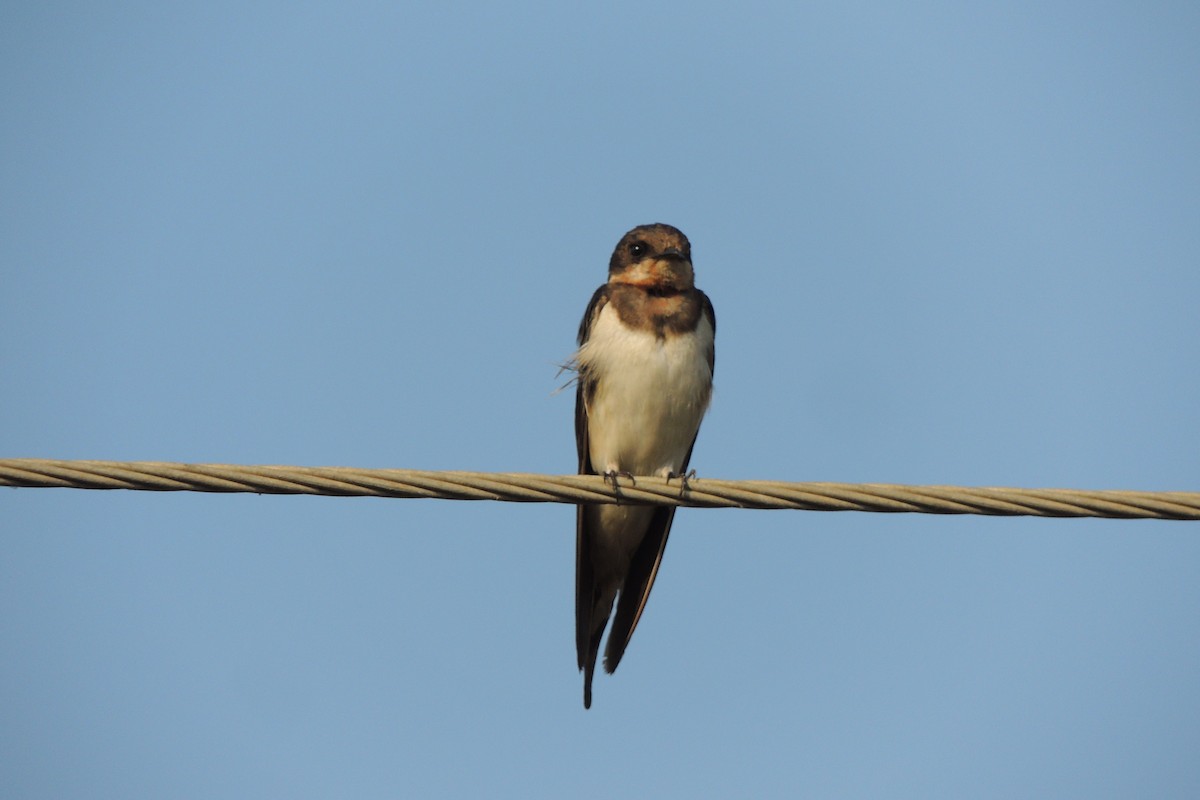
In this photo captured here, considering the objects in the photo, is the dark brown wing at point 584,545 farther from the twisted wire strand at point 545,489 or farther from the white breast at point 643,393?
the twisted wire strand at point 545,489

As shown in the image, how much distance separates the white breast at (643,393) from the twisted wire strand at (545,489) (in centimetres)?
223

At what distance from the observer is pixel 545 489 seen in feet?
13.8

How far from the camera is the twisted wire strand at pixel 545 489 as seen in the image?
12.6 feet

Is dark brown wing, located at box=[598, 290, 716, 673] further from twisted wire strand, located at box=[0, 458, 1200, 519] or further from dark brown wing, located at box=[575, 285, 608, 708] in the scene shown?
twisted wire strand, located at box=[0, 458, 1200, 519]

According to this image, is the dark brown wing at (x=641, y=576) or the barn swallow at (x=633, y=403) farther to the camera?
the dark brown wing at (x=641, y=576)

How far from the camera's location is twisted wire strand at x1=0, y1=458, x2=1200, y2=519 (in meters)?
3.85

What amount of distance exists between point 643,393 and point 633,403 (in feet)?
0.24

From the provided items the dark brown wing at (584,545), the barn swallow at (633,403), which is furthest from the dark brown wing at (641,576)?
the dark brown wing at (584,545)

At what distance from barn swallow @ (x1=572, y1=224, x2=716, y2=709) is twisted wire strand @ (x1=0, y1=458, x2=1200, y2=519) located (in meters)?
2.27

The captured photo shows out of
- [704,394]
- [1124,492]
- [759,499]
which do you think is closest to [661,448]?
[704,394]

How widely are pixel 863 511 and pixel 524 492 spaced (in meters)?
1.06

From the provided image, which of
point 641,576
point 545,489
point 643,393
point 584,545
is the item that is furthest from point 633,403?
point 545,489

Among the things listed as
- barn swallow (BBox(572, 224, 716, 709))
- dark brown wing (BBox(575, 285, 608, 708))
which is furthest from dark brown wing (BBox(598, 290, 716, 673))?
dark brown wing (BBox(575, 285, 608, 708))

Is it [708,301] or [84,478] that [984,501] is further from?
[708,301]
